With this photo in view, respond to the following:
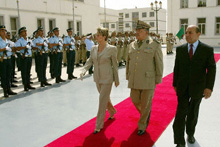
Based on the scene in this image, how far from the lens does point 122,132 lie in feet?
14.5

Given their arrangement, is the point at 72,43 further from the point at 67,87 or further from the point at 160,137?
the point at 160,137

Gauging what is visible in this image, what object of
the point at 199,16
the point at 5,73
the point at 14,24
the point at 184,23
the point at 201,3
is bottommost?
the point at 5,73

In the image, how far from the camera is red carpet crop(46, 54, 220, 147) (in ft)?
13.1

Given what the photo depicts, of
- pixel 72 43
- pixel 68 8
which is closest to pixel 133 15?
pixel 68 8

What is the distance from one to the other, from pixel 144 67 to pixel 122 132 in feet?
4.04

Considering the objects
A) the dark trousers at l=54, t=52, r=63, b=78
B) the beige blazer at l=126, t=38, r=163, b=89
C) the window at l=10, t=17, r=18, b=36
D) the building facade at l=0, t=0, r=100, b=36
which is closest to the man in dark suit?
the beige blazer at l=126, t=38, r=163, b=89

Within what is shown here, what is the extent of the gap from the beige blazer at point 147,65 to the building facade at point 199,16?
2887 cm

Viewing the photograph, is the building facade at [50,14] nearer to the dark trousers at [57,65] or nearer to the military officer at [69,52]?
the military officer at [69,52]

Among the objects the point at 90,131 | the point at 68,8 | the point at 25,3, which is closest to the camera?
the point at 90,131

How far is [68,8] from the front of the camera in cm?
2264

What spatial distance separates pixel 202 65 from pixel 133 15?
7274cm

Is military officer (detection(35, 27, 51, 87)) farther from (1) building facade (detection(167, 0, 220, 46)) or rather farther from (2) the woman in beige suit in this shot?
(1) building facade (detection(167, 0, 220, 46))

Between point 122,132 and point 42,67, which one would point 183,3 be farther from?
point 122,132

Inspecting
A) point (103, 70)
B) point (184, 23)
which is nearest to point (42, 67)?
point (103, 70)
